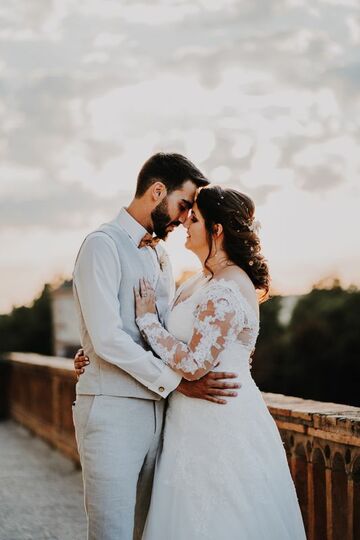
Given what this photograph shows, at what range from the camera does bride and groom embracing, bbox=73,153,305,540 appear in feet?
10.9

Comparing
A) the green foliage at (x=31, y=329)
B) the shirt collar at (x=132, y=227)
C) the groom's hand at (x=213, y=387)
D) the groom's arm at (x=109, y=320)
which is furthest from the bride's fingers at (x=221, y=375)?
the green foliage at (x=31, y=329)

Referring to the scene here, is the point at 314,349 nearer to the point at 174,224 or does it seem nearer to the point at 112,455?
the point at 174,224

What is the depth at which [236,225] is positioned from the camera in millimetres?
3562

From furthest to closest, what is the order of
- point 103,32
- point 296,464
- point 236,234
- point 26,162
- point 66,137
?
point 26,162 < point 66,137 < point 103,32 < point 296,464 < point 236,234

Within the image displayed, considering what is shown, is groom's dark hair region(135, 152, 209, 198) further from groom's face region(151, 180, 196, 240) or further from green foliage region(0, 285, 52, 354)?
green foliage region(0, 285, 52, 354)

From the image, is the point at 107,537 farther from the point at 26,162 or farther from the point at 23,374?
the point at 26,162

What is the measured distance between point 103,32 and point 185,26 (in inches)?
27.3

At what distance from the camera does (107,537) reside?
130 inches

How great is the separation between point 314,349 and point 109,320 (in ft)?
171

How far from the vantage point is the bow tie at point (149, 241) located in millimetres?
3598

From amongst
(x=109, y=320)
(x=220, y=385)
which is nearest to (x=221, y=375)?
(x=220, y=385)

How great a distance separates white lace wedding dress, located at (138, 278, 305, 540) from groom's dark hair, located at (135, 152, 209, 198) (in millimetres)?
444

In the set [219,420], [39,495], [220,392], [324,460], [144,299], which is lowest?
[39,495]

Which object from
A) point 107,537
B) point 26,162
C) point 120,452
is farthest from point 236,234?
A: point 26,162
